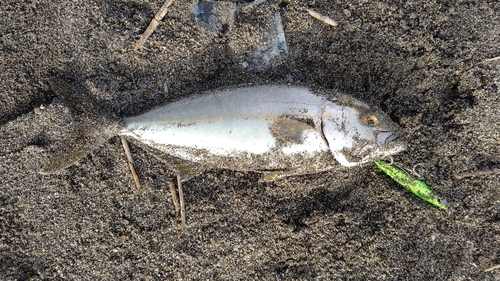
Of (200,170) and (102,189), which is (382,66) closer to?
(200,170)

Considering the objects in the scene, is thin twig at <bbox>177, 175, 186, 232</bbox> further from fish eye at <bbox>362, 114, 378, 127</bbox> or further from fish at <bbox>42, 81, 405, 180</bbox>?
fish eye at <bbox>362, 114, 378, 127</bbox>

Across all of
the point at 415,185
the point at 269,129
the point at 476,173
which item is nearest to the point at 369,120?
the point at 415,185

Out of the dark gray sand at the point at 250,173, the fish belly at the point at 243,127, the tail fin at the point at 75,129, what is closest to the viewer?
the fish belly at the point at 243,127

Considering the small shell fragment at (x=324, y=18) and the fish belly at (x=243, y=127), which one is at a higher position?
the small shell fragment at (x=324, y=18)

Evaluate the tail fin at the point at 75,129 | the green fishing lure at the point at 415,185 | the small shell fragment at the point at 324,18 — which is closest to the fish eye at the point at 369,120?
the green fishing lure at the point at 415,185

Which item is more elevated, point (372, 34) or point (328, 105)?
point (372, 34)

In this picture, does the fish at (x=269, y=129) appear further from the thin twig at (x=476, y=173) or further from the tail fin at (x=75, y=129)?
the thin twig at (x=476, y=173)

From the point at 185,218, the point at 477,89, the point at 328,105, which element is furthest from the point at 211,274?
the point at 477,89
